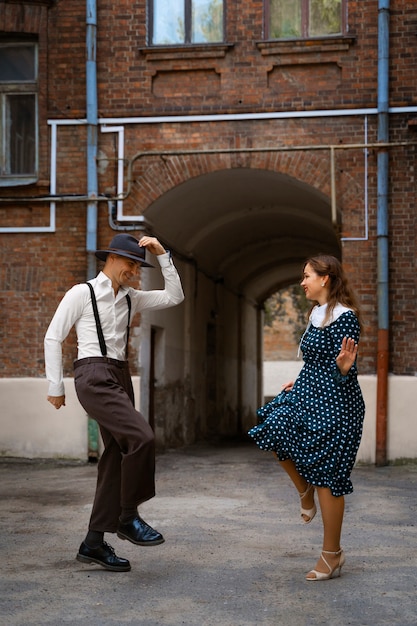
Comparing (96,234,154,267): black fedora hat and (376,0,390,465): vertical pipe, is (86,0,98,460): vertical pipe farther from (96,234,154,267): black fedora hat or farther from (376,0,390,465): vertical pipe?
(96,234,154,267): black fedora hat

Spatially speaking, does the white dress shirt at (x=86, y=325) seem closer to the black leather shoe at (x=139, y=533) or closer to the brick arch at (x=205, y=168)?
the black leather shoe at (x=139, y=533)

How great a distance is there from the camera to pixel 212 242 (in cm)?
1745

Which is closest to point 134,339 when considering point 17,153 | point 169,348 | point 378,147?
point 169,348

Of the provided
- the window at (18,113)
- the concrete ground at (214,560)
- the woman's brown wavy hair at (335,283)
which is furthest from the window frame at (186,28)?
the woman's brown wavy hair at (335,283)

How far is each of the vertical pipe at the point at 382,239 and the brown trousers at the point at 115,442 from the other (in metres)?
6.69

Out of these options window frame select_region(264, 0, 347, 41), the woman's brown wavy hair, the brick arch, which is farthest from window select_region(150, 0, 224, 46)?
the woman's brown wavy hair

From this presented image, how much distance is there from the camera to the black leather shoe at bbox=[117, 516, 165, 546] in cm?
598

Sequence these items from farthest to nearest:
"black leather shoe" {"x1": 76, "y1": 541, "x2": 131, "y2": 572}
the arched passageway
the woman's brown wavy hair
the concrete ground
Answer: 1. the arched passageway
2. "black leather shoe" {"x1": 76, "y1": 541, "x2": 131, "y2": 572}
3. the woman's brown wavy hair
4. the concrete ground

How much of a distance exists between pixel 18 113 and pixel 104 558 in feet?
29.2

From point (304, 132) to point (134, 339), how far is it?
3516 mm

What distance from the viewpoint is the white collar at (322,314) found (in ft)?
18.9

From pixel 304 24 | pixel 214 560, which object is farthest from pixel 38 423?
pixel 214 560

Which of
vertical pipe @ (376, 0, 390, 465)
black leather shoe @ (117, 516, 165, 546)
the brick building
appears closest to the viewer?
black leather shoe @ (117, 516, 165, 546)

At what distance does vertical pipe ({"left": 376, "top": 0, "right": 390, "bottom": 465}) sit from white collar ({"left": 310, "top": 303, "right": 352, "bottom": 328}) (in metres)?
6.62
